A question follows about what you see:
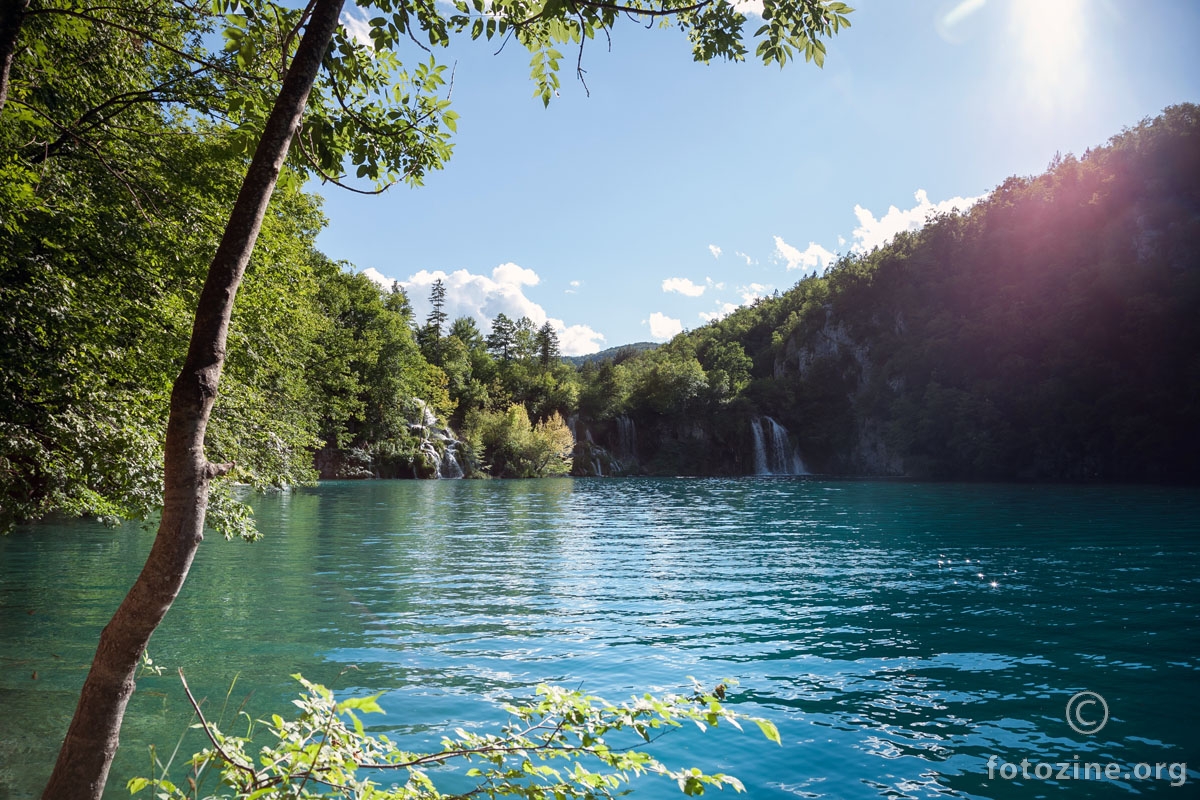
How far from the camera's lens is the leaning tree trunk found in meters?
2.40

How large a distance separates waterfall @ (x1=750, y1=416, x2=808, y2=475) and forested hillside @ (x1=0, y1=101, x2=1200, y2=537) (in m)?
0.47

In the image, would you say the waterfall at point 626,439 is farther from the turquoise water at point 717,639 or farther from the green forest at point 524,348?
the turquoise water at point 717,639

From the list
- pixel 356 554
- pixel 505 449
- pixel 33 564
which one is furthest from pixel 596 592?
pixel 505 449

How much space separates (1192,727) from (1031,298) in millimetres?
69751

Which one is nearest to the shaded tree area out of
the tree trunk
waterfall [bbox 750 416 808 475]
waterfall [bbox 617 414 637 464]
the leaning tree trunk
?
waterfall [bbox 617 414 637 464]

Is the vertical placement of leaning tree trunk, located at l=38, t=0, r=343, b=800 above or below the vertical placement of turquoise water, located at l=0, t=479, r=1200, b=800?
above

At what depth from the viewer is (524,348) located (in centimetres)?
9769

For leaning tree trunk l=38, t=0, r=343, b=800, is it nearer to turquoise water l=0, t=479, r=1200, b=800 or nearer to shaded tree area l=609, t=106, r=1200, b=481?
turquoise water l=0, t=479, r=1200, b=800

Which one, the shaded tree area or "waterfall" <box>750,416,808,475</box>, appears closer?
the shaded tree area

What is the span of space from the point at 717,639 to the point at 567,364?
92.1 meters

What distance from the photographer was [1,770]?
16.5 ft

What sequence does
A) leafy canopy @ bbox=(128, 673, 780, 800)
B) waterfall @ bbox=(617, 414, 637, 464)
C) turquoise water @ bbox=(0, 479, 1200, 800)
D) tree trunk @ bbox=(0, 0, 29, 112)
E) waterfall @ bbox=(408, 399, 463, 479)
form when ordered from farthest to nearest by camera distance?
waterfall @ bbox=(617, 414, 637, 464) < waterfall @ bbox=(408, 399, 463, 479) < turquoise water @ bbox=(0, 479, 1200, 800) < tree trunk @ bbox=(0, 0, 29, 112) < leafy canopy @ bbox=(128, 673, 780, 800)

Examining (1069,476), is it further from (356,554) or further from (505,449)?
(356,554)

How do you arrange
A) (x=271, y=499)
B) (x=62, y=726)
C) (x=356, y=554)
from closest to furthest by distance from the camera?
(x=62, y=726)
(x=356, y=554)
(x=271, y=499)
